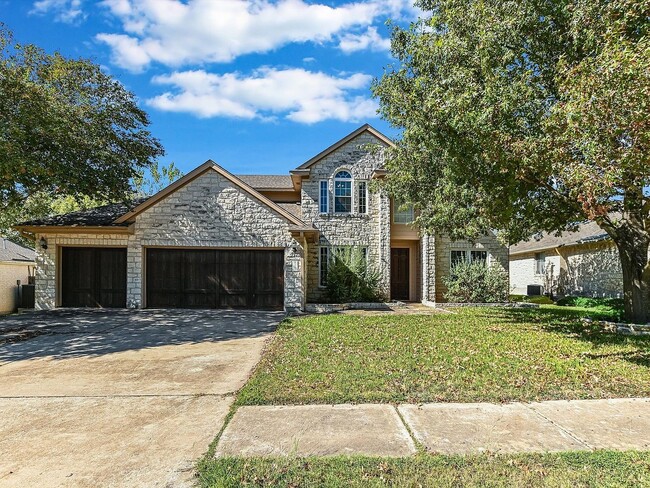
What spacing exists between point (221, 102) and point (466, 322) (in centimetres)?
1484

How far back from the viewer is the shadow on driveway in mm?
8477

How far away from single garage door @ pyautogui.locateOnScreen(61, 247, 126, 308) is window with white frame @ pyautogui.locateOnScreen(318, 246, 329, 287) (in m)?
7.95

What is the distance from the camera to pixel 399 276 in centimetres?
1966

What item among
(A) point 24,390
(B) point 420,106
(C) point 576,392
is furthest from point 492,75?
(A) point 24,390

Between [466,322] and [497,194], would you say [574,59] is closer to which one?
[497,194]

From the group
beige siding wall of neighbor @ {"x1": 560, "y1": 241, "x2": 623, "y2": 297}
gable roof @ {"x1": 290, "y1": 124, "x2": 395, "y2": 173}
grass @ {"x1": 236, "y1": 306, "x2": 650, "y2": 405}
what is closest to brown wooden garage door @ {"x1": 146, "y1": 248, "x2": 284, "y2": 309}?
grass @ {"x1": 236, "y1": 306, "x2": 650, "y2": 405}

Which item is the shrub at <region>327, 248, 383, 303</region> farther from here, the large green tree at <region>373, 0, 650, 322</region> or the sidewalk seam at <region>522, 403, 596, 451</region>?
the sidewalk seam at <region>522, 403, 596, 451</region>

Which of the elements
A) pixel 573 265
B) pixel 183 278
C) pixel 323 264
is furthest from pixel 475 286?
pixel 183 278

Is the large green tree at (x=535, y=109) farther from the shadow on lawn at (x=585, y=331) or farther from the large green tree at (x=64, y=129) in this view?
the large green tree at (x=64, y=129)

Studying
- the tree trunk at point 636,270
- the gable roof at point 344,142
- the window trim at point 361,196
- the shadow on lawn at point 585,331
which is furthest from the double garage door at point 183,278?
the tree trunk at point 636,270

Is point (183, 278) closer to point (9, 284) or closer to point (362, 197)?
point (9, 284)

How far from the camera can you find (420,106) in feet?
29.8

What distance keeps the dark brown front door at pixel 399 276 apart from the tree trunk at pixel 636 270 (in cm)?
943

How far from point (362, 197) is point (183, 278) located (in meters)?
8.56
